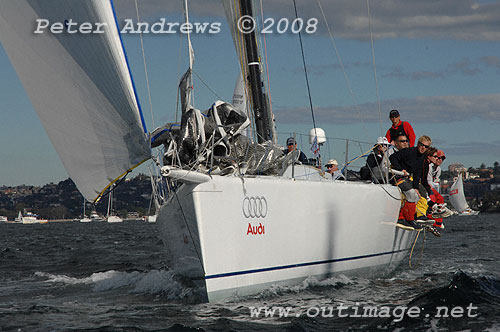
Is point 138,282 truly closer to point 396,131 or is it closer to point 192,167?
point 192,167

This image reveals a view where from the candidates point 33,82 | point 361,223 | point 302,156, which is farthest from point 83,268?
point 33,82

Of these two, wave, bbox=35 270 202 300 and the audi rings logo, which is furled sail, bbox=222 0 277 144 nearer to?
the audi rings logo

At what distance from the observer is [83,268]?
37.5 feet

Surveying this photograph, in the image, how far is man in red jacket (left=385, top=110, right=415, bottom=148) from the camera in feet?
33.6

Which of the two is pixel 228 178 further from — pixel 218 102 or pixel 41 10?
pixel 41 10

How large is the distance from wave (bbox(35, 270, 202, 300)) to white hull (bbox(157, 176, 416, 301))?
0.74ft

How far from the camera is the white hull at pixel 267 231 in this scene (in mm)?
6445

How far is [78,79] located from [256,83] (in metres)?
3.46

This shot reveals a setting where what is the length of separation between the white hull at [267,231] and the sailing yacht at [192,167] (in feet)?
0.04

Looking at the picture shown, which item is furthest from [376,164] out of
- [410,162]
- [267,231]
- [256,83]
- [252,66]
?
[267,231]

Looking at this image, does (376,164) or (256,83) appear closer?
(256,83)

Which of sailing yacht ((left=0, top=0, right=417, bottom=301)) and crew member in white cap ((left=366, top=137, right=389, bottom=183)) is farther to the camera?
crew member in white cap ((left=366, top=137, right=389, bottom=183))

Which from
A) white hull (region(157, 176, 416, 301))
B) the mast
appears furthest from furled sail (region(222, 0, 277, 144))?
white hull (region(157, 176, 416, 301))

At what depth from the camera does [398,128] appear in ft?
33.8
